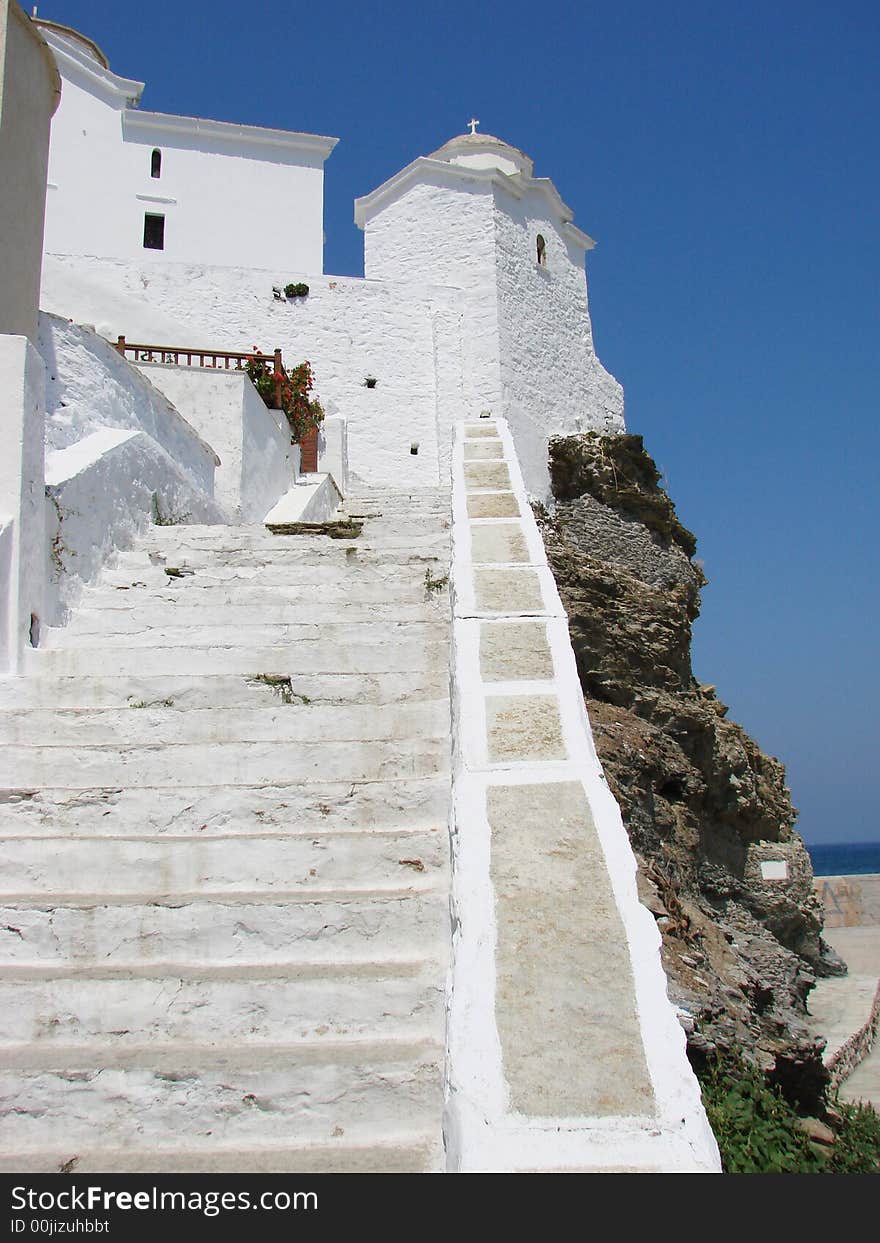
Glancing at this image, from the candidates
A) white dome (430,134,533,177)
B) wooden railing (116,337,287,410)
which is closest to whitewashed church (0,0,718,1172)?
wooden railing (116,337,287,410)

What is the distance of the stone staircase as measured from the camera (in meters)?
3.12

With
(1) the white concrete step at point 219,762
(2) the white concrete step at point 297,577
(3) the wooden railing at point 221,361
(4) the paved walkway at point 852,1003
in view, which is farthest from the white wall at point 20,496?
(4) the paved walkway at point 852,1003

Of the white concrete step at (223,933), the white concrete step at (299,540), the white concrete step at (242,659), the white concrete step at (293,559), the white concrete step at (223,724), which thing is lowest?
the white concrete step at (223,933)

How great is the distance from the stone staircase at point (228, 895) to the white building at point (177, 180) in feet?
64.0

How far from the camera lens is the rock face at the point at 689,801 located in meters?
6.80

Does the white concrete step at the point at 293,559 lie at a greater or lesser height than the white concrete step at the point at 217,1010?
greater

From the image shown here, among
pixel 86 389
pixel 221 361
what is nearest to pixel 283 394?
pixel 221 361

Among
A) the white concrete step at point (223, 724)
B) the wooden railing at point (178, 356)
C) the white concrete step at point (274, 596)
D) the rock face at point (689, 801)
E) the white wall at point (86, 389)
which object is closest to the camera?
the white concrete step at point (223, 724)

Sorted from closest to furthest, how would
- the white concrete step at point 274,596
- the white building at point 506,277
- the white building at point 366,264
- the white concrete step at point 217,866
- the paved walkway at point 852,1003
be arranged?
the white concrete step at point 217,866 → the white concrete step at point 274,596 → the paved walkway at point 852,1003 → the white building at point 366,264 → the white building at point 506,277

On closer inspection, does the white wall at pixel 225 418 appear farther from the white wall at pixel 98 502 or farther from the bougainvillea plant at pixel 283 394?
the bougainvillea plant at pixel 283 394

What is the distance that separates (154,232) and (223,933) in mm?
22657

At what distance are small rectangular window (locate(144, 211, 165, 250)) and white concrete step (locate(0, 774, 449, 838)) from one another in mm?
21470

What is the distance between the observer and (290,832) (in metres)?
4.16

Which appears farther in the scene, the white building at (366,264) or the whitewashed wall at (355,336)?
the white building at (366,264)
